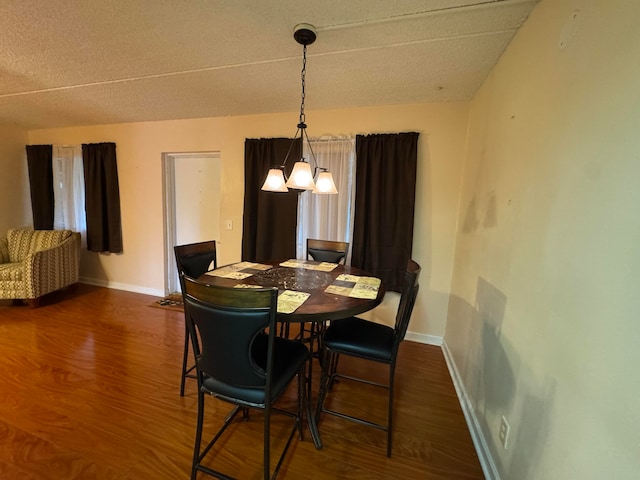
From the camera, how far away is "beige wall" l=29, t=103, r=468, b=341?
273 centimetres

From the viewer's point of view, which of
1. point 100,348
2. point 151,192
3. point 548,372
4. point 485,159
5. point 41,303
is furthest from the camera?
point 151,192

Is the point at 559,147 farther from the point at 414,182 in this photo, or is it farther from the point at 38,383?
the point at 38,383

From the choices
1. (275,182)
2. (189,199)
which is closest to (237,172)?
(189,199)

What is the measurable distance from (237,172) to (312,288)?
2232 mm

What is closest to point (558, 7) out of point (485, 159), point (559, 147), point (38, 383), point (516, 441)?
point (559, 147)

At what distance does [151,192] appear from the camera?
3.83 m

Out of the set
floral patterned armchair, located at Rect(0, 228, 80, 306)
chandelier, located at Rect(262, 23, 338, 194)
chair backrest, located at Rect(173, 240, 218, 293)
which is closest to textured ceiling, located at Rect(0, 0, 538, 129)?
chandelier, located at Rect(262, 23, 338, 194)

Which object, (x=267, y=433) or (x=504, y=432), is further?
(x=504, y=432)

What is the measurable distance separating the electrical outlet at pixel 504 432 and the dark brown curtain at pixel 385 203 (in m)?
1.56

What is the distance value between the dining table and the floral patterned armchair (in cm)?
288

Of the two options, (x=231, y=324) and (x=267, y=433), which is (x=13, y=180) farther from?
(x=267, y=433)

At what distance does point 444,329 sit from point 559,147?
2225mm

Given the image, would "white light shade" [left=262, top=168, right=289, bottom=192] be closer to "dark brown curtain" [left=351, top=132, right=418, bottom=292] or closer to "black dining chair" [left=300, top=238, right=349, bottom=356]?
"black dining chair" [left=300, top=238, right=349, bottom=356]

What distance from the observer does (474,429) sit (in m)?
1.72
